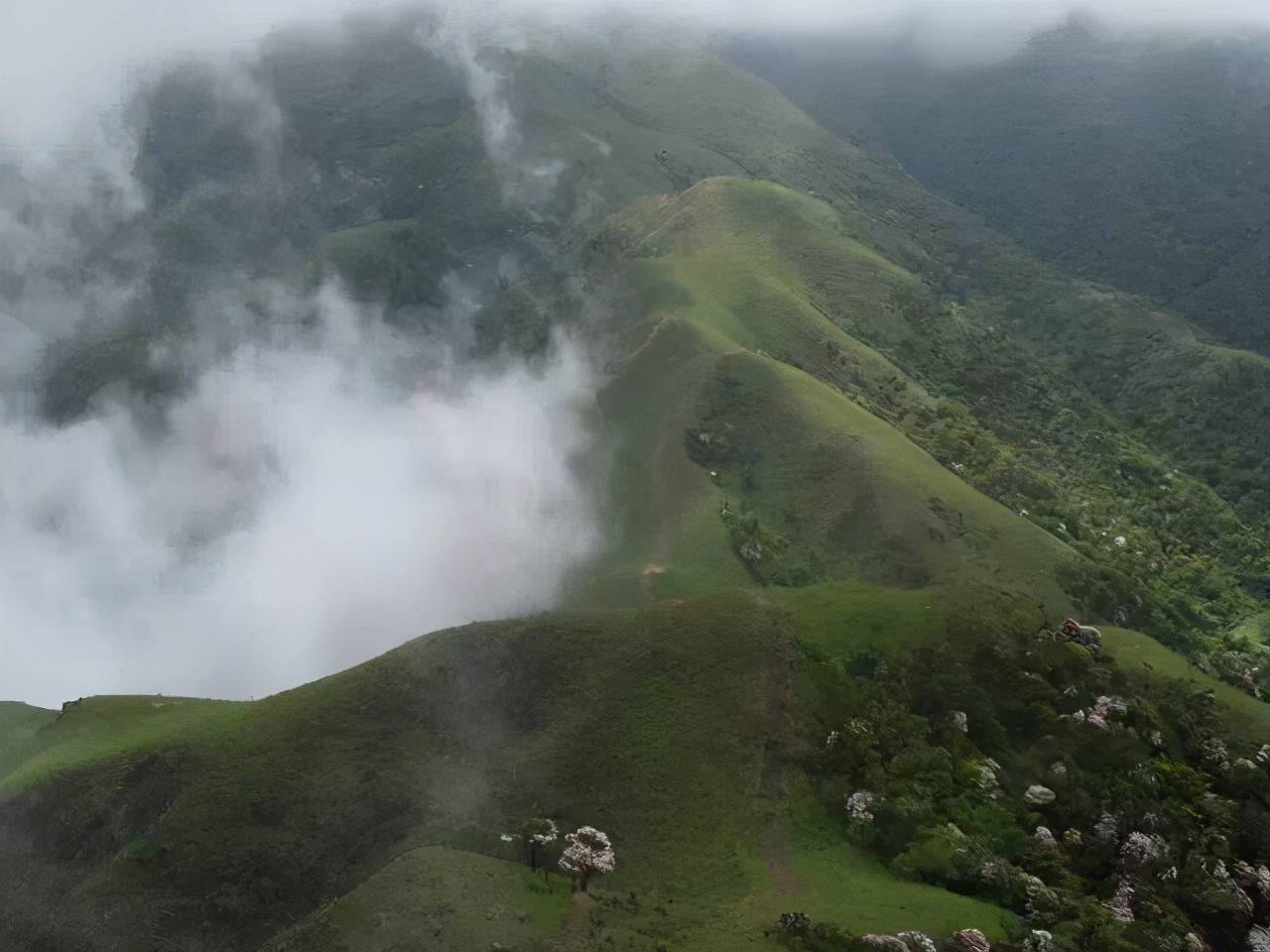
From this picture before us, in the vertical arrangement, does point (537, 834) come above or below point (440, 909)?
above

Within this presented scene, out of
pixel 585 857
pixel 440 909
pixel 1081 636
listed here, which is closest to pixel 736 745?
pixel 585 857

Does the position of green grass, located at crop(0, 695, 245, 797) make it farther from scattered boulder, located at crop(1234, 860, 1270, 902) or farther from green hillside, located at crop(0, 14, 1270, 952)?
scattered boulder, located at crop(1234, 860, 1270, 902)

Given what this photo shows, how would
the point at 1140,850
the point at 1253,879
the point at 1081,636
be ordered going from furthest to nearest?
the point at 1081,636, the point at 1253,879, the point at 1140,850

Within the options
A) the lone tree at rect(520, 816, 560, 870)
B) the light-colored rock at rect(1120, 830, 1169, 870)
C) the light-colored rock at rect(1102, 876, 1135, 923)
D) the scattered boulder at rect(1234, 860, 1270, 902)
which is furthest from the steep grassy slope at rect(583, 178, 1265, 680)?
the lone tree at rect(520, 816, 560, 870)

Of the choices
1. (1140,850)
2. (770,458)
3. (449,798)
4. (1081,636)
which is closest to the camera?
(449,798)

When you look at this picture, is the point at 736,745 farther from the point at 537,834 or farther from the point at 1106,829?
the point at 1106,829

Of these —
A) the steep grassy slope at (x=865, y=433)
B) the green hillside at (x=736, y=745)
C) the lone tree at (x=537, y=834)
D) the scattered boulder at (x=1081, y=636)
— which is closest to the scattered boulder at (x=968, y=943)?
the green hillside at (x=736, y=745)
